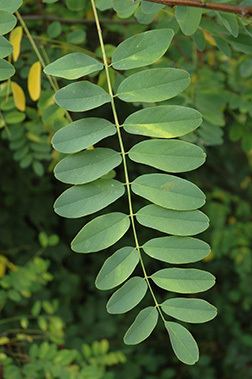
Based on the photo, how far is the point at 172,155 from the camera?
0.88 meters

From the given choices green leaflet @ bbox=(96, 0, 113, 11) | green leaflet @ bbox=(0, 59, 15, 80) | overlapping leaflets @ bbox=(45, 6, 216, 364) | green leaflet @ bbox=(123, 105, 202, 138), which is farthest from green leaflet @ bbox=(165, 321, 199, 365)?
green leaflet @ bbox=(96, 0, 113, 11)

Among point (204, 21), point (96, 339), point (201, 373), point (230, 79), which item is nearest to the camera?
point (204, 21)

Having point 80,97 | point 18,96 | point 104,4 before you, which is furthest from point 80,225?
point 80,97

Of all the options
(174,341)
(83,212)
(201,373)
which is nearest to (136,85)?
(83,212)

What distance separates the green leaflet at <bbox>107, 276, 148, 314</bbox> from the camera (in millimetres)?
865

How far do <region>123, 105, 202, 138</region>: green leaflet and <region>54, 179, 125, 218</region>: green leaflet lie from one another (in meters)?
0.08

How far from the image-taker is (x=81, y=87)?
2.96 ft

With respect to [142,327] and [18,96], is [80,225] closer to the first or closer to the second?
[18,96]

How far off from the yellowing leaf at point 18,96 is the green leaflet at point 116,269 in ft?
1.53

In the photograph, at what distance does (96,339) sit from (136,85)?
4.50 ft

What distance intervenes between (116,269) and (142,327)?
74 mm

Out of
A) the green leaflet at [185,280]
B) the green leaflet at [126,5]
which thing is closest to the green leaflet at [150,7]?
the green leaflet at [126,5]

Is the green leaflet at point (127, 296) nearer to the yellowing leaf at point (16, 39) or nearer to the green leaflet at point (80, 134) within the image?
the green leaflet at point (80, 134)

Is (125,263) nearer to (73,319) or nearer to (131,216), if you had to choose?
(131,216)
